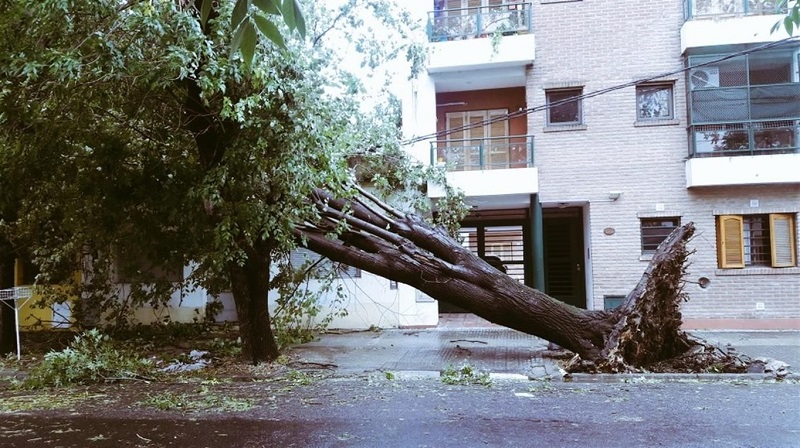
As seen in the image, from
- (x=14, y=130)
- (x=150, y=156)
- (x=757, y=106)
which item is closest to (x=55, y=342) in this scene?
(x=150, y=156)

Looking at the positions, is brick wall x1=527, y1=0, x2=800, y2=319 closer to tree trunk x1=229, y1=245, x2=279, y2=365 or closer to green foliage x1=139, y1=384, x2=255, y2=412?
tree trunk x1=229, y1=245, x2=279, y2=365

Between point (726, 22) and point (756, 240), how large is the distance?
4.77 metres

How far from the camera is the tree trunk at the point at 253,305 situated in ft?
28.6

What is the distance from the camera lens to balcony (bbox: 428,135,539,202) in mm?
12547

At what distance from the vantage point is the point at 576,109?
509 inches

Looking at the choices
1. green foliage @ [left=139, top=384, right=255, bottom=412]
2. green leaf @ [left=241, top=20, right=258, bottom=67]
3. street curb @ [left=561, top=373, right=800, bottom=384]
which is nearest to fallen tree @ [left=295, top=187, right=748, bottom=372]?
street curb @ [left=561, top=373, right=800, bottom=384]

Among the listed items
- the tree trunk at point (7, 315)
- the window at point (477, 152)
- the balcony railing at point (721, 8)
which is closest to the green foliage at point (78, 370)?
the tree trunk at point (7, 315)

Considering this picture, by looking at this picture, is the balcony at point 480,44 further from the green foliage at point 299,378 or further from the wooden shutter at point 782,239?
the green foliage at point 299,378

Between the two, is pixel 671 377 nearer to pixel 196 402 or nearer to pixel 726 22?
pixel 196 402

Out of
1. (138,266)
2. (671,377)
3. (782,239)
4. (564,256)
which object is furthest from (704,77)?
(138,266)

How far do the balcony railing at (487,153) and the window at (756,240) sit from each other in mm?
4462

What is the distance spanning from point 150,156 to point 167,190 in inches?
27.2

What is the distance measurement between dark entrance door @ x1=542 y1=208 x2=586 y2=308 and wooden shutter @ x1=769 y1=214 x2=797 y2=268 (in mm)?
4129

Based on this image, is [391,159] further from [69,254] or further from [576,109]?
[69,254]
